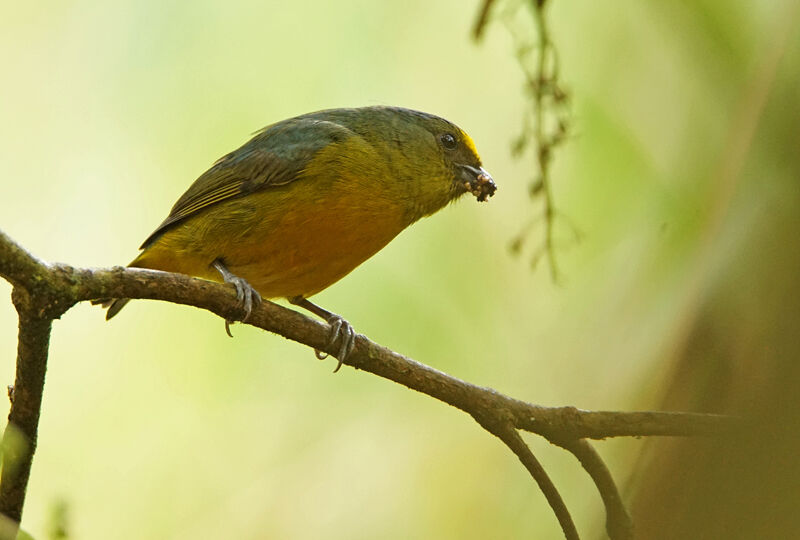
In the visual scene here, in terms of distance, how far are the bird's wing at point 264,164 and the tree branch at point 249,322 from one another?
1.26m

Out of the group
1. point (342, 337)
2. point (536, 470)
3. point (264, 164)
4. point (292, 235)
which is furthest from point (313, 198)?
point (536, 470)

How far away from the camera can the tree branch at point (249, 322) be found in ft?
7.07

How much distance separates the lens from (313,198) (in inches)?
157

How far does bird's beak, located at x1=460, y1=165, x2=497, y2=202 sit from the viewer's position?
4473 millimetres

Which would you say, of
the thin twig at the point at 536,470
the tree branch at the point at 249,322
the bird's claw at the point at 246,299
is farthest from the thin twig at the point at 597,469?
the bird's claw at the point at 246,299

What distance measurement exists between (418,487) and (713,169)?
10.4 ft

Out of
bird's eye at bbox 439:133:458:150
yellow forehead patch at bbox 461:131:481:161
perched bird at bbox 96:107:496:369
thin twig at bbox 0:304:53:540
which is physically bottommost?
thin twig at bbox 0:304:53:540

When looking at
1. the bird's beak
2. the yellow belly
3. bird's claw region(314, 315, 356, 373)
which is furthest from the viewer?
the bird's beak

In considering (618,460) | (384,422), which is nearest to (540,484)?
(618,460)

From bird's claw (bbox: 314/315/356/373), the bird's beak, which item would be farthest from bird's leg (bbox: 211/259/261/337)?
the bird's beak

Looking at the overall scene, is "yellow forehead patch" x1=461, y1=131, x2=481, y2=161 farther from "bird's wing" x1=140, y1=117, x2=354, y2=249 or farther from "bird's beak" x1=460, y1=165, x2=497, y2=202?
"bird's wing" x1=140, y1=117, x2=354, y2=249

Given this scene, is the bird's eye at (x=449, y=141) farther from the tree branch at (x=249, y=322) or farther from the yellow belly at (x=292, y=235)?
the tree branch at (x=249, y=322)

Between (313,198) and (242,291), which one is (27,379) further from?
(313,198)

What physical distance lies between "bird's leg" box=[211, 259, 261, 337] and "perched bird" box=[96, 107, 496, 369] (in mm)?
15
